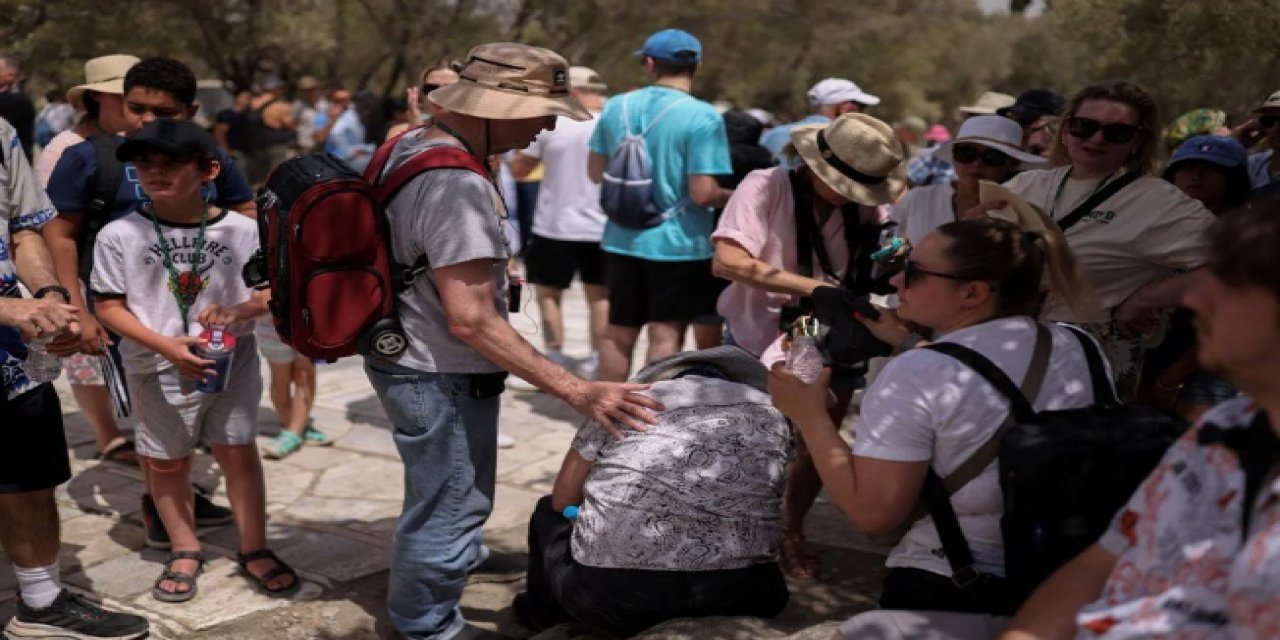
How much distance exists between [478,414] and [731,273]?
43.3 inches

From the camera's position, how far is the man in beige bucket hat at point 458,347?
124 inches

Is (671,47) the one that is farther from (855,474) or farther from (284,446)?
(855,474)

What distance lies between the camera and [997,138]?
14.4 feet

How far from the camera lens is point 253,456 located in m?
4.15

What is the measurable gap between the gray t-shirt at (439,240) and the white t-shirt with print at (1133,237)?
1.73 m

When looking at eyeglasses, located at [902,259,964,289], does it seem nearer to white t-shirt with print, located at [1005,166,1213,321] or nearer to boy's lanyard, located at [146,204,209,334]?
white t-shirt with print, located at [1005,166,1213,321]

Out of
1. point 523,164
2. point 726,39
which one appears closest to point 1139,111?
point 523,164

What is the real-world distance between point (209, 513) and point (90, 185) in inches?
56.2

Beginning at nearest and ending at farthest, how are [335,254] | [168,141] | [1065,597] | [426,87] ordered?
[1065,597], [335,254], [168,141], [426,87]

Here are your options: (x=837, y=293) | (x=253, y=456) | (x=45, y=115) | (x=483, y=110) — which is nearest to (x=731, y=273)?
(x=837, y=293)

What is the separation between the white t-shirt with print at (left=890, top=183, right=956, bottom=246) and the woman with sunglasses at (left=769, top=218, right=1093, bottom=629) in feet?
4.84

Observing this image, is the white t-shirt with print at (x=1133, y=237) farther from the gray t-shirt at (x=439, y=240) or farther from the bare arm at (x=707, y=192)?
the bare arm at (x=707, y=192)

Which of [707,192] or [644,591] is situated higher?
[707,192]

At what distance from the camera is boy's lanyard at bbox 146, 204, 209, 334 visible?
3.93 metres
